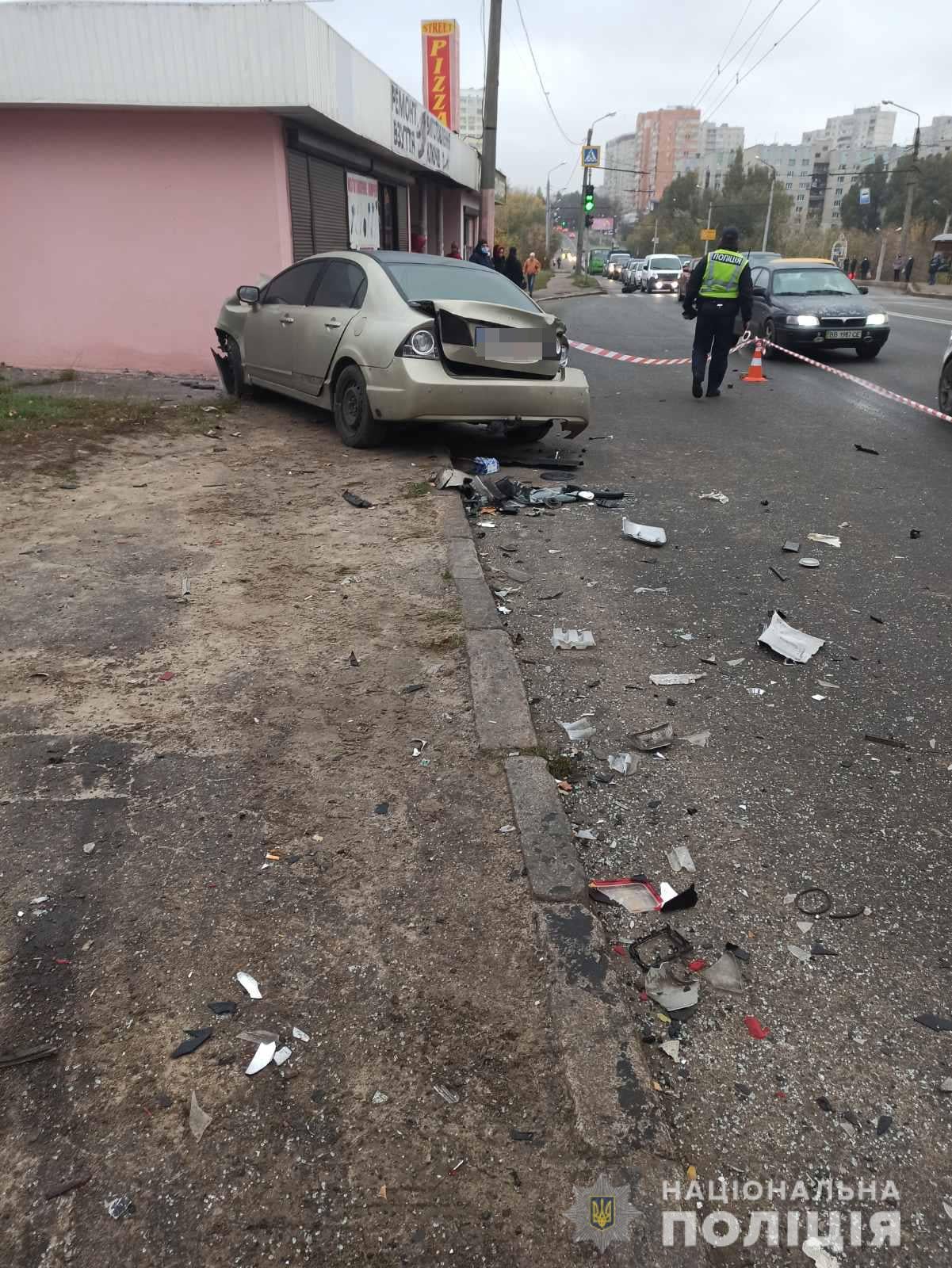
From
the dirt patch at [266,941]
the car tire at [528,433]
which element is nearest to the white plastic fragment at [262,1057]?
the dirt patch at [266,941]

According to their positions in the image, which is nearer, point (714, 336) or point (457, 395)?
point (457, 395)

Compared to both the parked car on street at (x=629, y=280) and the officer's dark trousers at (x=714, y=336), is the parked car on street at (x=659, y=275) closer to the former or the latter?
the parked car on street at (x=629, y=280)

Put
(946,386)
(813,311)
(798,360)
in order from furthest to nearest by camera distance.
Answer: (798,360) < (813,311) < (946,386)

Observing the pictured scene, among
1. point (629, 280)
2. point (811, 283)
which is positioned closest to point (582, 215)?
point (629, 280)

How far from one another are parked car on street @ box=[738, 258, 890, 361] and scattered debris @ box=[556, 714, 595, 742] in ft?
44.2

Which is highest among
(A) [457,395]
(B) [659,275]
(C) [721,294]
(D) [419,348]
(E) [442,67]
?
(E) [442,67]

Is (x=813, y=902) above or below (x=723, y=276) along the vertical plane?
below

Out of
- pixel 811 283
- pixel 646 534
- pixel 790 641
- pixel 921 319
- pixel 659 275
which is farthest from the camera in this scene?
pixel 659 275

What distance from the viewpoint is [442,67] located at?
87.9 feet

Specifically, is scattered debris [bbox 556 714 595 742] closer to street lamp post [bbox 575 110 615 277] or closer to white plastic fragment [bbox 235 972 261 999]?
white plastic fragment [bbox 235 972 261 999]

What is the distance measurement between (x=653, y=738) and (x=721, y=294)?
8.94m

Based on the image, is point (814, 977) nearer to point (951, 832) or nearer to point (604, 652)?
point (951, 832)

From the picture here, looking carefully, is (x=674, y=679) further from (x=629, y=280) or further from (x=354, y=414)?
(x=629, y=280)

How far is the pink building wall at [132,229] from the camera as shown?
41.4 ft
